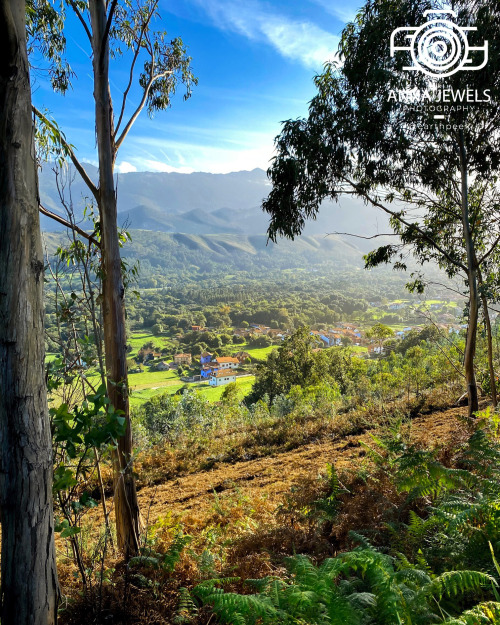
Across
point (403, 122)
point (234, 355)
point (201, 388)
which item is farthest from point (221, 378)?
point (403, 122)

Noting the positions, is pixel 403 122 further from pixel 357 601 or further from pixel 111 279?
pixel 357 601

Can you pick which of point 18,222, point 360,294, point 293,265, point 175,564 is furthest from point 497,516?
point 293,265

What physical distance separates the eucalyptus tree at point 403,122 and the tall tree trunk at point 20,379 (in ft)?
12.6

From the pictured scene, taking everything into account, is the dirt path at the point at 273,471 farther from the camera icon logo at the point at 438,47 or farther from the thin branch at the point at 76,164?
the camera icon logo at the point at 438,47

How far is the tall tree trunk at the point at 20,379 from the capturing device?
4.01 feet

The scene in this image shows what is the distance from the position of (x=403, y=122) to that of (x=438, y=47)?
84 centimetres

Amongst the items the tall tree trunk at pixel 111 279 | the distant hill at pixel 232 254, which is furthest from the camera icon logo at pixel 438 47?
the distant hill at pixel 232 254

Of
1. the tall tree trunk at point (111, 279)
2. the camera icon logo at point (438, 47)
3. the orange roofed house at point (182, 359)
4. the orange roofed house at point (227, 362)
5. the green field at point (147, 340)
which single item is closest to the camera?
the tall tree trunk at point (111, 279)

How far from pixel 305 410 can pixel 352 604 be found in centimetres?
696

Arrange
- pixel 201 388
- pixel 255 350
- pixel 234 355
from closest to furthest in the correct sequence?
1. pixel 201 388
2. pixel 234 355
3. pixel 255 350

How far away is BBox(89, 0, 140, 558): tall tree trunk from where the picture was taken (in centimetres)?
279

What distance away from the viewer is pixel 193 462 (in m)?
5.94

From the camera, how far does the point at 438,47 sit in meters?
4.41

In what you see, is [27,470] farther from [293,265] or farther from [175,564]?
[293,265]
